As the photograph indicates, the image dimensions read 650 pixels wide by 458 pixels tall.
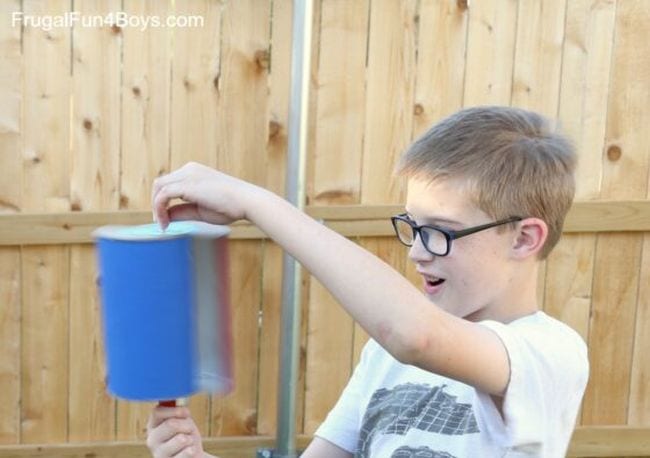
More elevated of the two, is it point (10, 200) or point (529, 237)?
point (529, 237)

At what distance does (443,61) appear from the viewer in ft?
14.0

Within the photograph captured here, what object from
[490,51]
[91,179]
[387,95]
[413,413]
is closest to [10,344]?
[91,179]

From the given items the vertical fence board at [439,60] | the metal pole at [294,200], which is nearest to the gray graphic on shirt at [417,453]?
the metal pole at [294,200]

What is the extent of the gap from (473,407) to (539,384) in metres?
0.17

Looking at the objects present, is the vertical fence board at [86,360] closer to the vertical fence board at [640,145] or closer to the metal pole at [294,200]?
the metal pole at [294,200]

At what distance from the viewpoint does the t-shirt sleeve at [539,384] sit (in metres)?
1.53

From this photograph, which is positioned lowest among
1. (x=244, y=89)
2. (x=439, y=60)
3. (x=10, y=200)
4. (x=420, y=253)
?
(x=10, y=200)

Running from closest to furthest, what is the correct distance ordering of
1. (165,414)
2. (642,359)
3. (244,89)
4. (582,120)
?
(165,414)
(244,89)
(582,120)
(642,359)

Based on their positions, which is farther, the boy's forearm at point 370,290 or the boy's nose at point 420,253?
the boy's nose at point 420,253

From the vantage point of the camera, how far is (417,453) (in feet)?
5.65

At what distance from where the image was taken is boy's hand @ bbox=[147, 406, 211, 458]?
177 cm

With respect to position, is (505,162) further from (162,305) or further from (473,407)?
(162,305)

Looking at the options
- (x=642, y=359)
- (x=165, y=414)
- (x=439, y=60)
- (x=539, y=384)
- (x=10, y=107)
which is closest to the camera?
(x=539, y=384)

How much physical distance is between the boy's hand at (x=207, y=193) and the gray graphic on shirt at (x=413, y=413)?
444mm
